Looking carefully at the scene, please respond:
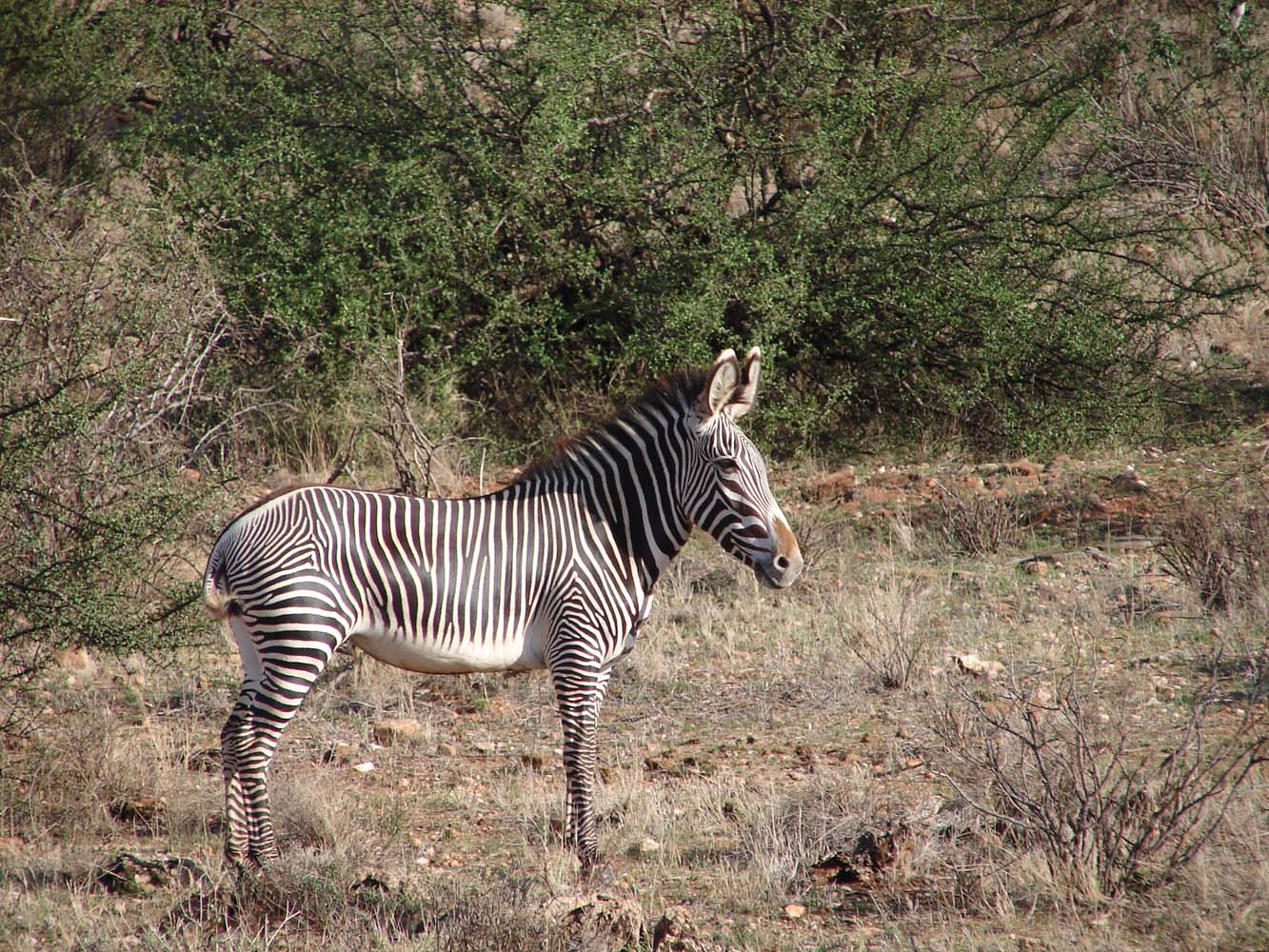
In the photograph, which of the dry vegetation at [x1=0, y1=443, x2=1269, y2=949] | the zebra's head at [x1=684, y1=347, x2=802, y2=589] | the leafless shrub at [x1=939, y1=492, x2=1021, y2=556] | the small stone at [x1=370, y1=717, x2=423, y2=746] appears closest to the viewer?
the dry vegetation at [x1=0, y1=443, x2=1269, y2=949]

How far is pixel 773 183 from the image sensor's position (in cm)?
1258

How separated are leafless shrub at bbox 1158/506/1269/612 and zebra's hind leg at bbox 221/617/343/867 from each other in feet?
18.4

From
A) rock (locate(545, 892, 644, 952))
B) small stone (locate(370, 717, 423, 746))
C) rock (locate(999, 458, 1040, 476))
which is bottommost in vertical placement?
small stone (locate(370, 717, 423, 746))

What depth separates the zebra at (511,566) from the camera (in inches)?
203

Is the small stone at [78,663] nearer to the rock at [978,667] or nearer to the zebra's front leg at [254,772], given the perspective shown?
the zebra's front leg at [254,772]

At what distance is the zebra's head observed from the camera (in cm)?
545

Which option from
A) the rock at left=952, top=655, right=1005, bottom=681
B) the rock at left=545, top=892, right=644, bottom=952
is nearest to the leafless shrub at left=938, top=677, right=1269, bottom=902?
the rock at left=545, top=892, right=644, bottom=952

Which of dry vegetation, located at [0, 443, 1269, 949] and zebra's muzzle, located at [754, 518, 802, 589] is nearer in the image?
dry vegetation, located at [0, 443, 1269, 949]

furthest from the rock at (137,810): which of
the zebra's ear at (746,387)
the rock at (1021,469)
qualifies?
the rock at (1021,469)

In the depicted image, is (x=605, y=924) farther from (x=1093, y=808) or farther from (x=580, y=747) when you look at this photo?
(x=1093, y=808)

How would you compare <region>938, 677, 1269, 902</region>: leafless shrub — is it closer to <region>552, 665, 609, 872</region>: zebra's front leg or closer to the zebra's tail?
<region>552, 665, 609, 872</region>: zebra's front leg

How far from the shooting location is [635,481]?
5688 mm

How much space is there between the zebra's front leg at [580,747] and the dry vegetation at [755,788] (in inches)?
6.8

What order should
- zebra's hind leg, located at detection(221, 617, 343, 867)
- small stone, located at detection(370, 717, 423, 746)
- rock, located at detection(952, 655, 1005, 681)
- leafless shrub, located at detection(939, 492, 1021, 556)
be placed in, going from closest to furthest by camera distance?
zebra's hind leg, located at detection(221, 617, 343, 867)
small stone, located at detection(370, 717, 423, 746)
rock, located at detection(952, 655, 1005, 681)
leafless shrub, located at detection(939, 492, 1021, 556)
